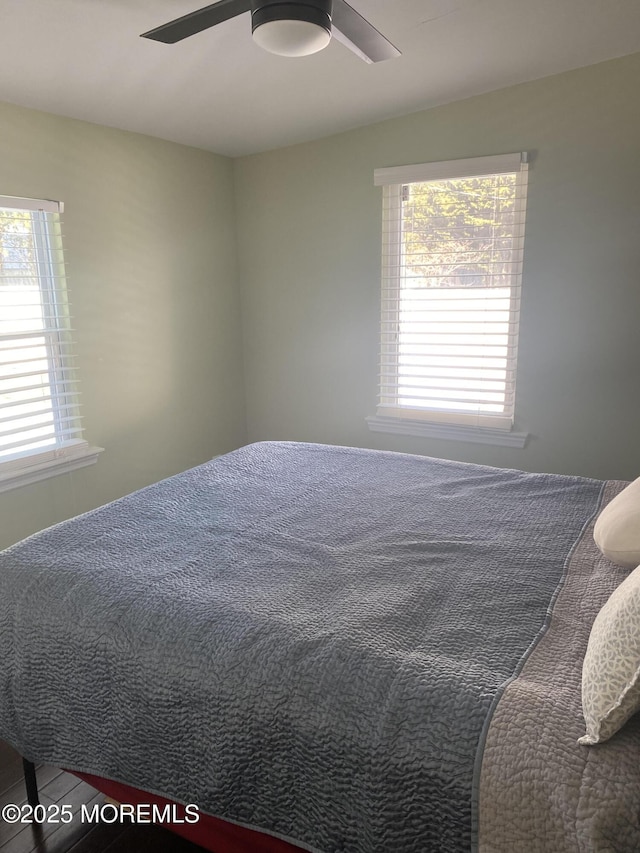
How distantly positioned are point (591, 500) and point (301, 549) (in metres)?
1.07

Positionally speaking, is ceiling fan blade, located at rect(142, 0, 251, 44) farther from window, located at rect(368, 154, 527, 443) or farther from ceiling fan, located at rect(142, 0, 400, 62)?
window, located at rect(368, 154, 527, 443)

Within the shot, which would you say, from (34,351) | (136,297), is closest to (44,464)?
(34,351)

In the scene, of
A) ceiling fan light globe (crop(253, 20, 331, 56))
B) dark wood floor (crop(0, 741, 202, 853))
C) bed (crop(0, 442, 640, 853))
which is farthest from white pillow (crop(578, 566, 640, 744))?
ceiling fan light globe (crop(253, 20, 331, 56))

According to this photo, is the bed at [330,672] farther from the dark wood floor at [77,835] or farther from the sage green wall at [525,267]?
the sage green wall at [525,267]

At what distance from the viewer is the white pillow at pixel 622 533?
150cm

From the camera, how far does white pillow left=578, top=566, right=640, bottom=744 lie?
0.99 metres

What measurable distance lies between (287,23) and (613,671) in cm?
171

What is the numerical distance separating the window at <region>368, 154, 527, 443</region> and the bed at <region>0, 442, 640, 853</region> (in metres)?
1.46

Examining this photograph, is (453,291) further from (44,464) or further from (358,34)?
(44,464)

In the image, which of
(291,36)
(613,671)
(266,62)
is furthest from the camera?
(266,62)

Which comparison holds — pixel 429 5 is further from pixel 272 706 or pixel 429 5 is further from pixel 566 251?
pixel 272 706

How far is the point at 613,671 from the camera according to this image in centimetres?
103

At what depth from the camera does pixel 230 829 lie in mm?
1303

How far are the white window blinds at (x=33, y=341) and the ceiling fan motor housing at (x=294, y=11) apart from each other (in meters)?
1.64
